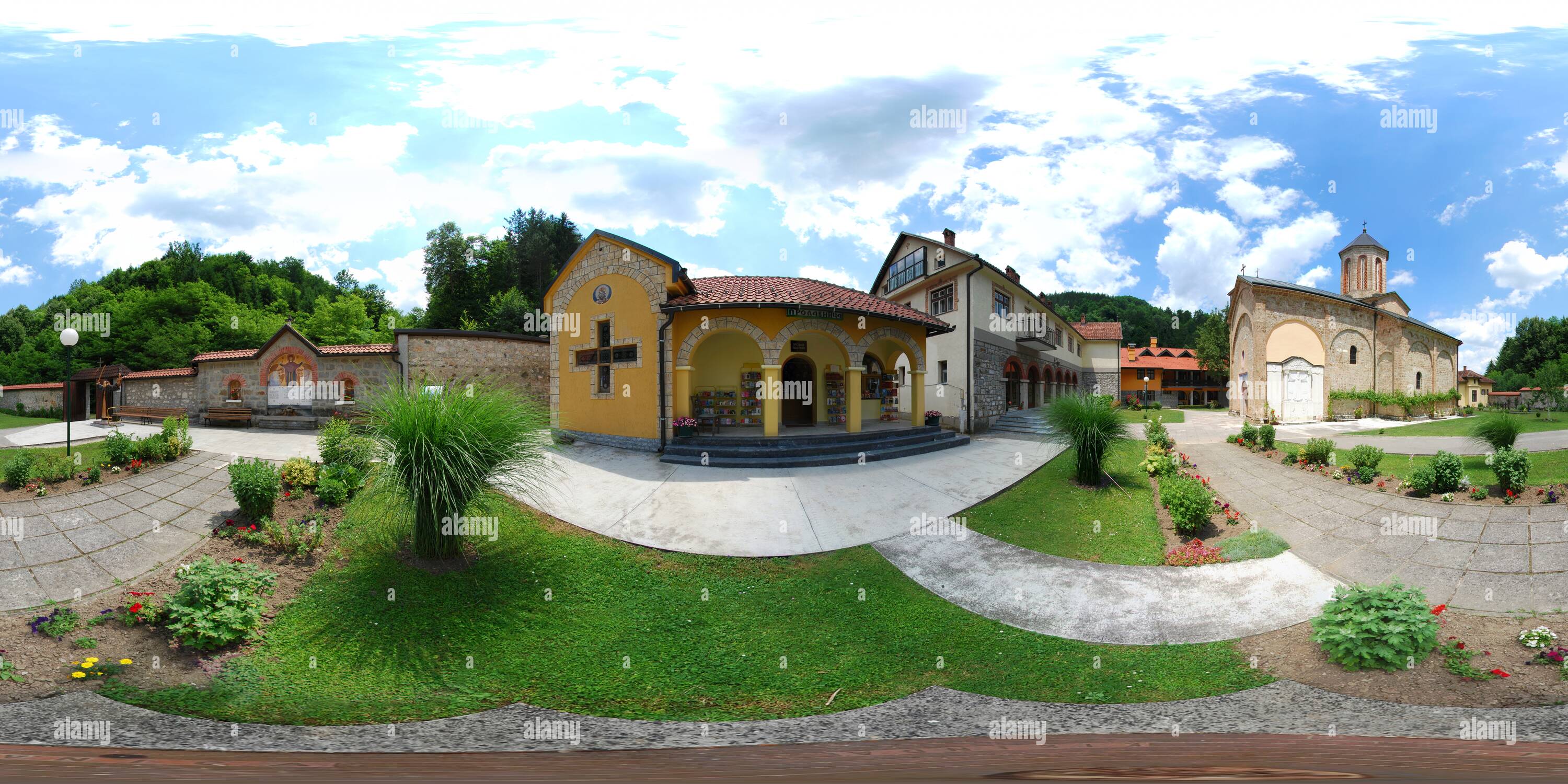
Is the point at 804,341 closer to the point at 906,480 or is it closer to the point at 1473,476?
the point at 906,480

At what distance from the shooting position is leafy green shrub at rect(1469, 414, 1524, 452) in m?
10.1

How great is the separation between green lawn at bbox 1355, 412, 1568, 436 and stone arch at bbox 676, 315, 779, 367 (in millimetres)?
17774

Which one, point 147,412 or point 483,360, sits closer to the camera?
point 483,360

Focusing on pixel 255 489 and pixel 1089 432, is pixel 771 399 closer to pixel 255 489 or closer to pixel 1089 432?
pixel 1089 432

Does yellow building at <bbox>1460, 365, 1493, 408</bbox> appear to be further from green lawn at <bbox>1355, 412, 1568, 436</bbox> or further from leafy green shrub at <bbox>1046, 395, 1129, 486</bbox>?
leafy green shrub at <bbox>1046, 395, 1129, 486</bbox>

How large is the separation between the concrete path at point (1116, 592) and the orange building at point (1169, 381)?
42818mm

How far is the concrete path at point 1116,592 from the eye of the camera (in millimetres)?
5879

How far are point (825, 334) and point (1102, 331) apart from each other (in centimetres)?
3403

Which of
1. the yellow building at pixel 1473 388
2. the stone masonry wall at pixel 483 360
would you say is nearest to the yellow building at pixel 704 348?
the stone masonry wall at pixel 483 360

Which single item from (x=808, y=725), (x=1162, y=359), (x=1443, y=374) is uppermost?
(x=1162, y=359)

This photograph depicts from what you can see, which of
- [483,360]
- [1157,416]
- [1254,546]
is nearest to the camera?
[1254,546]

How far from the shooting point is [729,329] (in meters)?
13.8

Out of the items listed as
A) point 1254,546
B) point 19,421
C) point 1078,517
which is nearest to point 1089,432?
point 1078,517

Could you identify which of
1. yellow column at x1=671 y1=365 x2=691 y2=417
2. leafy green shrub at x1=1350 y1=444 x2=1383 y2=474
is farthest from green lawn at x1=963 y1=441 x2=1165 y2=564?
yellow column at x1=671 y1=365 x2=691 y2=417
